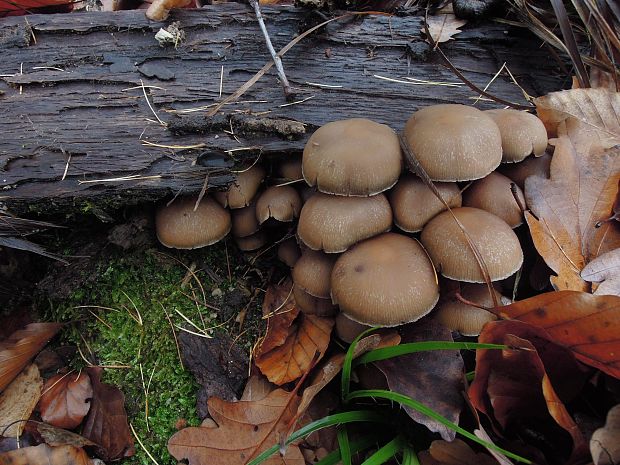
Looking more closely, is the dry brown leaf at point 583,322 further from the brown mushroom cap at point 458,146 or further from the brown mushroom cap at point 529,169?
the brown mushroom cap at point 529,169

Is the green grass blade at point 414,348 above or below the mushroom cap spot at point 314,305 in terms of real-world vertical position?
above

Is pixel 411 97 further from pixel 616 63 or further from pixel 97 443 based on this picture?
pixel 97 443

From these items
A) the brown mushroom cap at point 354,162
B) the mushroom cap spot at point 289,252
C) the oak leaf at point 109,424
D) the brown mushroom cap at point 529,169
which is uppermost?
the brown mushroom cap at point 354,162

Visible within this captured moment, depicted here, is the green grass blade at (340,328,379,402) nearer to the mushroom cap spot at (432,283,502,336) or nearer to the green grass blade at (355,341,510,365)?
the green grass blade at (355,341,510,365)

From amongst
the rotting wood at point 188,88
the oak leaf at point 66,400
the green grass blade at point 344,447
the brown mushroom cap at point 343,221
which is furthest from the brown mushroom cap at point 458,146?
the oak leaf at point 66,400

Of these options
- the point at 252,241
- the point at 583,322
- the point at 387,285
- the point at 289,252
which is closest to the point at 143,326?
the point at 252,241

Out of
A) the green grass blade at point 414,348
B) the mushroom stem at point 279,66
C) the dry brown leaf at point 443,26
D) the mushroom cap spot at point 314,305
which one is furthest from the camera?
the dry brown leaf at point 443,26

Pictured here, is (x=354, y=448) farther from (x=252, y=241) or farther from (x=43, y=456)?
(x=43, y=456)
